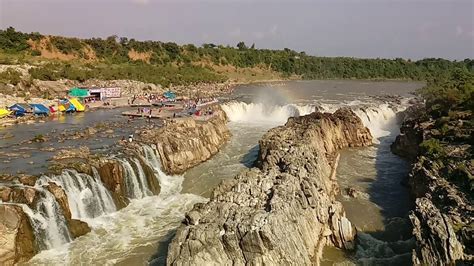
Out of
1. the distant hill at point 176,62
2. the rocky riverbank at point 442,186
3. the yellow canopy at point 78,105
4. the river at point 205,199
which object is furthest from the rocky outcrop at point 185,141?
the distant hill at point 176,62

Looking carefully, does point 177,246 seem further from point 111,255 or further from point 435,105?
point 435,105

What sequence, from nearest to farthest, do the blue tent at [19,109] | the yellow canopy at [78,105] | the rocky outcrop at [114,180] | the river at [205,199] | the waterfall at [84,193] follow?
1. the river at [205,199]
2. the waterfall at [84,193]
3. the rocky outcrop at [114,180]
4. the blue tent at [19,109]
5. the yellow canopy at [78,105]

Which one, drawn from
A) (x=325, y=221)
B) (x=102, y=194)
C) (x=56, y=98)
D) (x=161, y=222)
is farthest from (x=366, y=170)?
(x=56, y=98)

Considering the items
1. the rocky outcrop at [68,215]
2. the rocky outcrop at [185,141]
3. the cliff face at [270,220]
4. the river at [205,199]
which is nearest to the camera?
the cliff face at [270,220]

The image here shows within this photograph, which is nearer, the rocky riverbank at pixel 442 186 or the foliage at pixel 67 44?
the rocky riverbank at pixel 442 186

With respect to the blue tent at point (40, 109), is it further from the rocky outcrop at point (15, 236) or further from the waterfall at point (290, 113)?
the rocky outcrop at point (15, 236)

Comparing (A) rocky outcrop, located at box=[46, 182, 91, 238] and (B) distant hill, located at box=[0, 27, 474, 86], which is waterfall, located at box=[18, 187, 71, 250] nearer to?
(A) rocky outcrop, located at box=[46, 182, 91, 238]
